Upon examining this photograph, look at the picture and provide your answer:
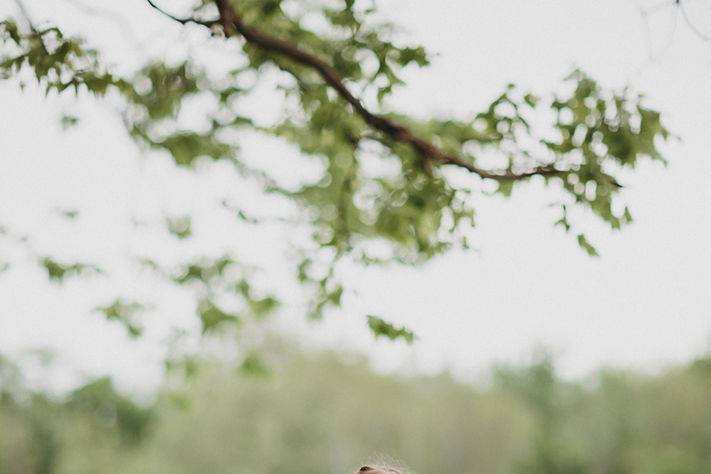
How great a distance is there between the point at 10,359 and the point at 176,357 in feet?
90.6

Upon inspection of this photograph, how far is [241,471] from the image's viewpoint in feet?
96.6

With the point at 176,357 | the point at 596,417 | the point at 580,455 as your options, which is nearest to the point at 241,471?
the point at 580,455

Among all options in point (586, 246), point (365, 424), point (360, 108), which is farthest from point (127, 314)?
point (365, 424)

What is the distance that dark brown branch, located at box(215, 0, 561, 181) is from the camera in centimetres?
323

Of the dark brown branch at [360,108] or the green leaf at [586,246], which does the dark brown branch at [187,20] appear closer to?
the dark brown branch at [360,108]

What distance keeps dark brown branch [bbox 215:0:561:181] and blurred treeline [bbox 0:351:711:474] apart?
24.2 m

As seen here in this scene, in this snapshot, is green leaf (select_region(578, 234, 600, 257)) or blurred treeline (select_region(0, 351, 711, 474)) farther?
blurred treeline (select_region(0, 351, 711, 474))

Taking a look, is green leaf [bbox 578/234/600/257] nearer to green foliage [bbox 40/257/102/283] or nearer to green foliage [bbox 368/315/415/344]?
green foliage [bbox 368/315/415/344]

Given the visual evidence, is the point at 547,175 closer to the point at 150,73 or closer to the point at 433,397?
the point at 150,73

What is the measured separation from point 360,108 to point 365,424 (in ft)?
105

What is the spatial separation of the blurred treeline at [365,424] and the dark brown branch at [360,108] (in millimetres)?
24167

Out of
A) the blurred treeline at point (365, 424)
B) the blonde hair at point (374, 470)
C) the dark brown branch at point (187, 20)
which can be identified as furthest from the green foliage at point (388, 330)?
the blurred treeline at point (365, 424)

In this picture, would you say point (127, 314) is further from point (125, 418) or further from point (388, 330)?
point (125, 418)

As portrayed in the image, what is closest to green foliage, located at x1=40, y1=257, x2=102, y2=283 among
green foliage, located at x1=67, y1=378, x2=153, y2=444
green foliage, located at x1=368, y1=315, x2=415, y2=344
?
green foliage, located at x1=368, y1=315, x2=415, y2=344
